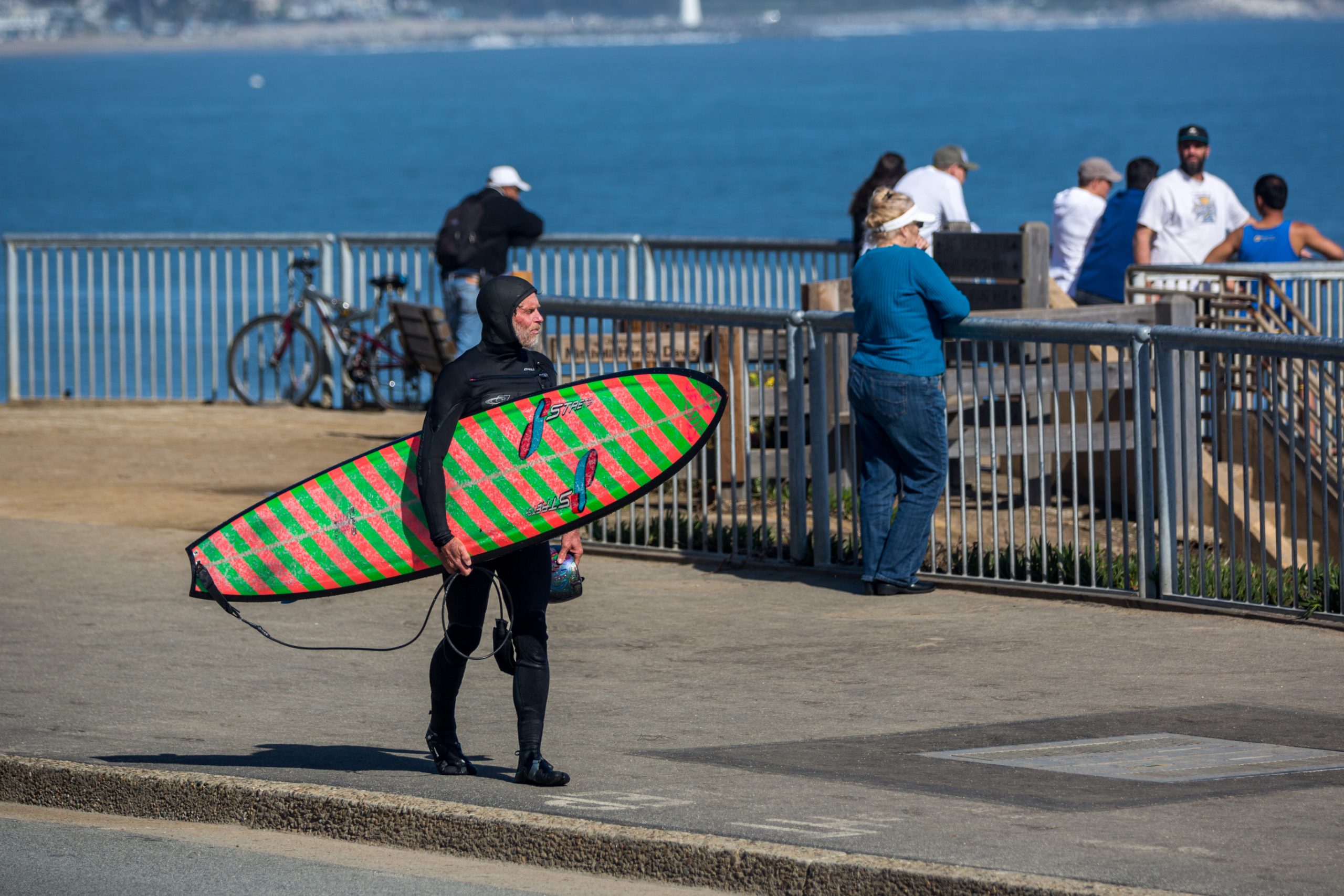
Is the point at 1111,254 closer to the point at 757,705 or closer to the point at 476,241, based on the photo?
the point at 476,241

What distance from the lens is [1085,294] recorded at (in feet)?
46.9

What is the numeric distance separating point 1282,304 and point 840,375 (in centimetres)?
307

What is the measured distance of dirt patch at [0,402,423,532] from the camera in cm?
1314

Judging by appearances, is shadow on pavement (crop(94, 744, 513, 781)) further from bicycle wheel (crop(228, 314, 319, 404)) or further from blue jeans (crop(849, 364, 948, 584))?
bicycle wheel (crop(228, 314, 319, 404))

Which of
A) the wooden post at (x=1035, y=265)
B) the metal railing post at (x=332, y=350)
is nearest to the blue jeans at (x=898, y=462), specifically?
the wooden post at (x=1035, y=265)

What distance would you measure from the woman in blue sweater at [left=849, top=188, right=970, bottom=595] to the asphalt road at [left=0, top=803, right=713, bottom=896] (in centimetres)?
427

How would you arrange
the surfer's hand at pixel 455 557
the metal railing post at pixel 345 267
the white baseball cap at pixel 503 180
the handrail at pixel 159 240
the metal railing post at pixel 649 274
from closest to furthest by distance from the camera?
the surfer's hand at pixel 455 557 → the white baseball cap at pixel 503 180 → the metal railing post at pixel 649 274 → the handrail at pixel 159 240 → the metal railing post at pixel 345 267

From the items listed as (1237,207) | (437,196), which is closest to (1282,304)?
(1237,207)

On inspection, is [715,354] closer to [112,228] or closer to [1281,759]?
[1281,759]

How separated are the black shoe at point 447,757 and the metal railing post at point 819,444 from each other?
13.4ft

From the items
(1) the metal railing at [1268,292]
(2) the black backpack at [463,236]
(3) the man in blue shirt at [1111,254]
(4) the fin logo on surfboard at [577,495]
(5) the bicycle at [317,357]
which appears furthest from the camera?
(5) the bicycle at [317,357]

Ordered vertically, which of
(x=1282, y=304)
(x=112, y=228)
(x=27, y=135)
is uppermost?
(x=27, y=135)

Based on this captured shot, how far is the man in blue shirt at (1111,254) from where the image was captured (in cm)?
1405

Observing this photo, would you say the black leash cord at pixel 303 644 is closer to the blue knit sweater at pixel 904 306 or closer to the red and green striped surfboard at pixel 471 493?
the red and green striped surfboard at pixel 471 493
